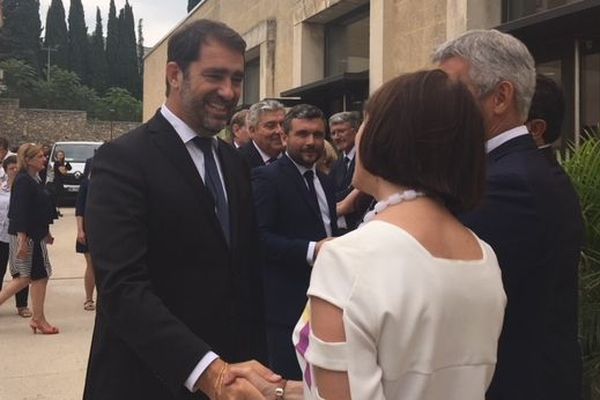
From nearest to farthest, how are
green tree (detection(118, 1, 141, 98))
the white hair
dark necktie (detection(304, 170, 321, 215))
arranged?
the white hair, dark necktie (detection(304, 170, 321, 215)), green tree (detection(118, 1, 141, 98))

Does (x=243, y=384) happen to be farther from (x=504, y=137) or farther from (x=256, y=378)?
(x=504, y=137)

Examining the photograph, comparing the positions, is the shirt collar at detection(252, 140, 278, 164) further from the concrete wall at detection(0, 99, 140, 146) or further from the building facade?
the concrete wall at detection(0, 99, 140, 146)

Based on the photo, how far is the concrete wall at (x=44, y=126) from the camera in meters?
47.8

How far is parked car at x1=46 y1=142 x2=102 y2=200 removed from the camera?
22.3 meters

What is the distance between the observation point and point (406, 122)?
56.6 inches

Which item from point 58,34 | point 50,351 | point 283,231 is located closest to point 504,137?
point 283,231

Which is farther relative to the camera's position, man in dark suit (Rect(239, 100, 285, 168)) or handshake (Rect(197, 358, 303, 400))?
man in dark suit (Rect(239, 100, 285, 168))

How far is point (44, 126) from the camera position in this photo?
49.3 metres

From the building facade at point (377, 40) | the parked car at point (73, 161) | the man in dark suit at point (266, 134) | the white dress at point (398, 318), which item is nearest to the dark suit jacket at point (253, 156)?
the man in dark suit at point (266, 134)

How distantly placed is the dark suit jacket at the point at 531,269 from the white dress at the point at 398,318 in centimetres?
44

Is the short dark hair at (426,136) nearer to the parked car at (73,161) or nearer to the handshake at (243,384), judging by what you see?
the handshake at (243,384)

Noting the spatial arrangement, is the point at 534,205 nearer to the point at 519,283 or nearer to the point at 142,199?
the point at 519,283

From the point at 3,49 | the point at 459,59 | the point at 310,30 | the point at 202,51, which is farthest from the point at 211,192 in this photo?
the point at 3,49

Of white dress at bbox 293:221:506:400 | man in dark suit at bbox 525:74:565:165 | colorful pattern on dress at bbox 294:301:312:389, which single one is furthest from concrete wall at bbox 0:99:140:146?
white dress at bbox 293:221:506:400
